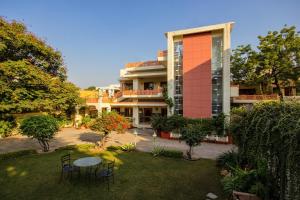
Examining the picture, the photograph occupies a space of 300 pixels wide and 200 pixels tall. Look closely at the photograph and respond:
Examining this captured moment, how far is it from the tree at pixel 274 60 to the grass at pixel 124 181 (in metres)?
15.8

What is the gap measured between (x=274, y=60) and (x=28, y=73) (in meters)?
27.2

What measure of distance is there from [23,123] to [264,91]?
2822 centimetres

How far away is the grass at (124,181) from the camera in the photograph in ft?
24.7

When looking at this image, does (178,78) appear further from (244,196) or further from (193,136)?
(244,196)

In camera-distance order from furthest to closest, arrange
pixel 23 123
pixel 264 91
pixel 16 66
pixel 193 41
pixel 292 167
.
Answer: pixel 264 91 → pixel 193 41 → pixel 16 66 → pixel 23 123 → pixel 292 167

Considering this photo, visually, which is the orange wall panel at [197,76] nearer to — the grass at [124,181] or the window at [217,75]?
the window at [217,75]

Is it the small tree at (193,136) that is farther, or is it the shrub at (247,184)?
the small tree at (193,136)

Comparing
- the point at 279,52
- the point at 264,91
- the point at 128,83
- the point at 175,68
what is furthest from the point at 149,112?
the point at 279,52

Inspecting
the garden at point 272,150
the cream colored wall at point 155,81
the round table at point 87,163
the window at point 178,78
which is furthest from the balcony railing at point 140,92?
the garden at point 272,150

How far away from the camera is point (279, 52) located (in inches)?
829

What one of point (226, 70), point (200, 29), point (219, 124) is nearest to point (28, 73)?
point (200, 29)

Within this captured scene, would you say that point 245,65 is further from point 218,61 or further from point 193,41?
point 193,41

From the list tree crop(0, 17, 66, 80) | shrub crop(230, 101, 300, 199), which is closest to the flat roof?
tree crop(0, 17, 66, 80)

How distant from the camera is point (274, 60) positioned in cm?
2081
